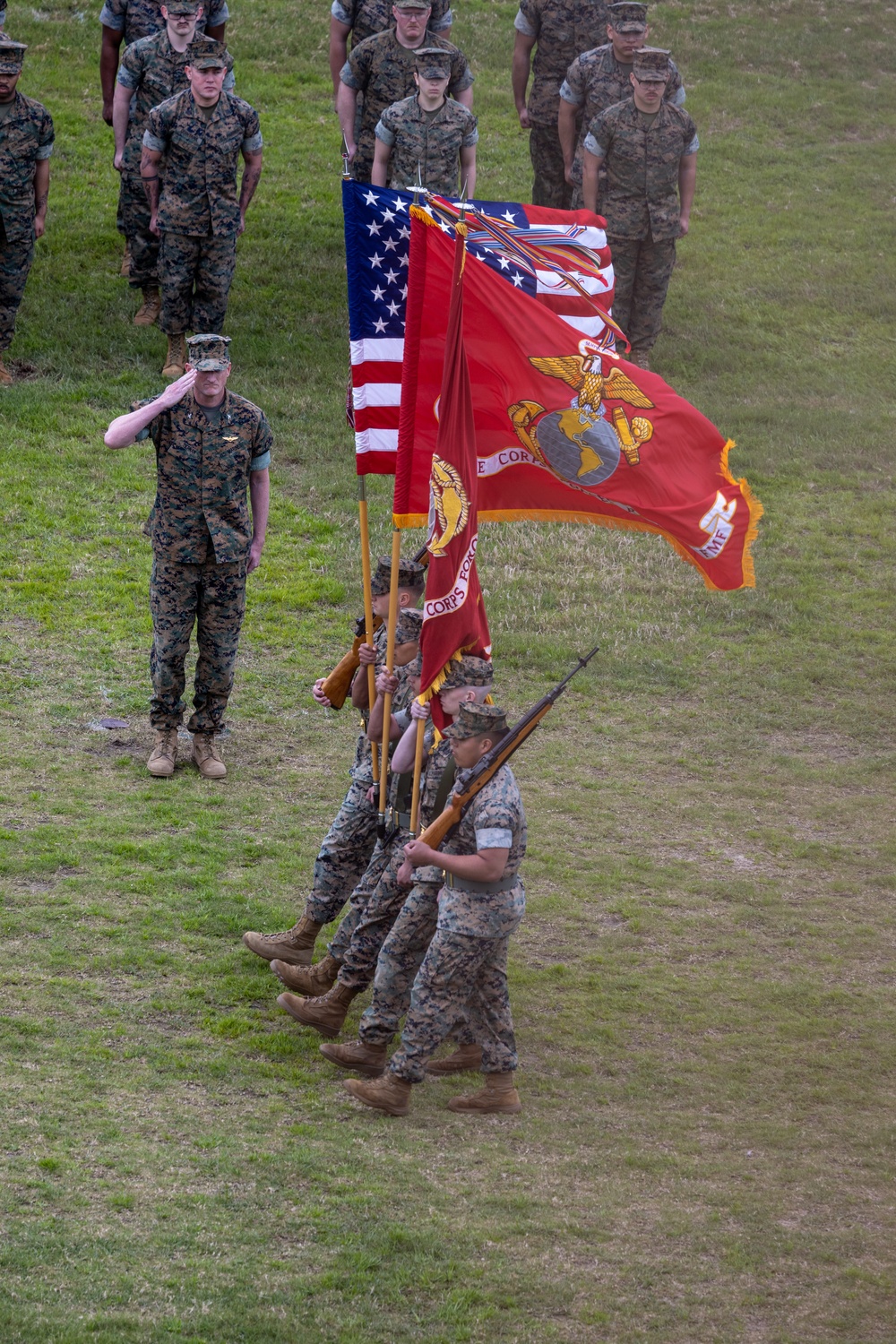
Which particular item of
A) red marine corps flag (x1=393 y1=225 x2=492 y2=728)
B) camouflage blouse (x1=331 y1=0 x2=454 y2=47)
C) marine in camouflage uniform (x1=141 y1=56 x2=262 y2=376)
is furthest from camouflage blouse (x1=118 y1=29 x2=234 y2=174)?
red marine corps flag (x1=393 y1=225 x2=492 y2=728)

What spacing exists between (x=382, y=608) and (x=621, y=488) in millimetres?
1324

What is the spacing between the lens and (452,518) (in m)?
7.28

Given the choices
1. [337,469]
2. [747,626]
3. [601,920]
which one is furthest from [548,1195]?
[337,469]

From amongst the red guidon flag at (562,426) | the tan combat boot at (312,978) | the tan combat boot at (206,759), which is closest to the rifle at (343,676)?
the red guidon flag at (562,426)

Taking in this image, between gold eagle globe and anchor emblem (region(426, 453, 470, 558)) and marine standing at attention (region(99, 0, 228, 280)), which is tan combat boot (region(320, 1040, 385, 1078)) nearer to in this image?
gold eagle globe and anchor emblem (region(426, 453, 470, 558))

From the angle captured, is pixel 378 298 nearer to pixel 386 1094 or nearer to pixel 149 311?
pixel 386 1094

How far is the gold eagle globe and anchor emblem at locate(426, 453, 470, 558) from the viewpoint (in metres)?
7.27

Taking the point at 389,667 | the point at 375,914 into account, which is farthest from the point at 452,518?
the point at 375,914

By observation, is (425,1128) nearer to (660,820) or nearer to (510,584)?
(660,820)

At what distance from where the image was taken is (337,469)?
15039 mm

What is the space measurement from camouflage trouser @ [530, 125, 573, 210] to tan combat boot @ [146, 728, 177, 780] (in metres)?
9.08

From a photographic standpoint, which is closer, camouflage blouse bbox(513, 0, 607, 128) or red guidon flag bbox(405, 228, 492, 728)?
red guidon flag bbox(405, 228, 492, 728)

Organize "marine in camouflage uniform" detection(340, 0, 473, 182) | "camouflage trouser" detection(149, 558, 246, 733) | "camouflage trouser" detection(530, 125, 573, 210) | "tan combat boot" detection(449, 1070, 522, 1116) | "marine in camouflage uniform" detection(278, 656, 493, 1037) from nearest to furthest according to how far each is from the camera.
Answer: "tan combat boot" detection(449, 1070, 522, 1116) < "marine in camouflage uniform" detection(278, 656, 493, 1037) < "camouflage trouser" detection(149, 558, 246, 733) < "marine in camouflage uniform" detection(340, 0, 473, 182) < "camouflage trouser" detection(530, 125, 573, 210)

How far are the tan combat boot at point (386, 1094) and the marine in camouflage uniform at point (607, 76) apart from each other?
A: 1099cm
